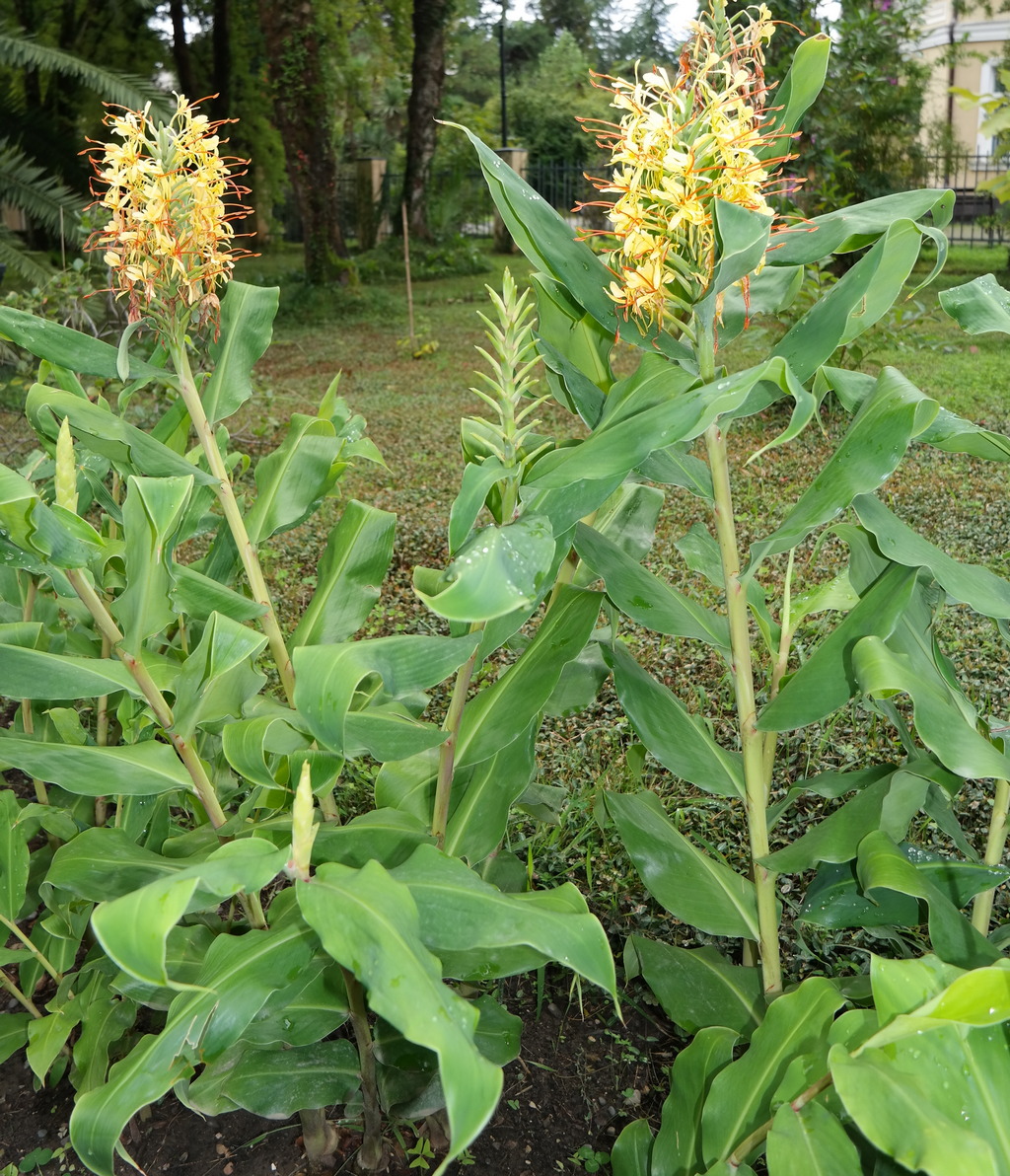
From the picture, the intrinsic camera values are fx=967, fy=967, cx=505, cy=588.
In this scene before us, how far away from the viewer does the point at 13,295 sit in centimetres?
467

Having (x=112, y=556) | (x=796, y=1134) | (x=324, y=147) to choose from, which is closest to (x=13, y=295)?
(x=112, y=556)

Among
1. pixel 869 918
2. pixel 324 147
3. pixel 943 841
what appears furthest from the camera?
pixel 324 147

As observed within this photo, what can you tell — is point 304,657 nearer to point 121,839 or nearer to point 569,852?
point 121,839

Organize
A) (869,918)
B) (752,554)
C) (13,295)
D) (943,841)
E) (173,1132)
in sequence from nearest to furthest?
(752,554) → (869,918) → (173,1132) → (943,841) → (13,295)

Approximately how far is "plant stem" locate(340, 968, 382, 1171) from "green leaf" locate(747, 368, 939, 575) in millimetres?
751

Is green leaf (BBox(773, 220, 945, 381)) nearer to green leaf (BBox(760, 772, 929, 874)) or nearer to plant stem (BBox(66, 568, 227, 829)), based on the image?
green leaf (BBox(760, 772, 929, 874))

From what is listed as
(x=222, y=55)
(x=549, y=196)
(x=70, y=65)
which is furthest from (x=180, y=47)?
(x=549, y=196)

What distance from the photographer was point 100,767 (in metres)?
1.12

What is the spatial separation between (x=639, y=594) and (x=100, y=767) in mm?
683

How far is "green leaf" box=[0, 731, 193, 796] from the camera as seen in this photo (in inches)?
42.6

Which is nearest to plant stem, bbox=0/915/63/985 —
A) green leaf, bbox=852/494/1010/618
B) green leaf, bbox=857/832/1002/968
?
green leaf, bbox=857/832/1002/968

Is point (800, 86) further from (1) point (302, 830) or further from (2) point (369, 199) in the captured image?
(2) point (369, 199)

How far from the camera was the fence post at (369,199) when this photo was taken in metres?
12.9

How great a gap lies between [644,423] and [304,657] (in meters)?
0.40
